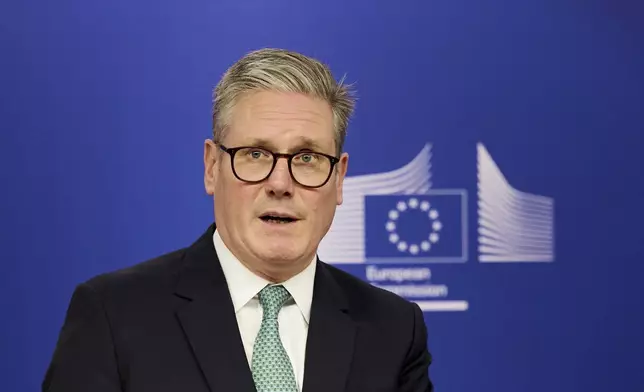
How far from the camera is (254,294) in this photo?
1.76 m

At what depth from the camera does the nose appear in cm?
168

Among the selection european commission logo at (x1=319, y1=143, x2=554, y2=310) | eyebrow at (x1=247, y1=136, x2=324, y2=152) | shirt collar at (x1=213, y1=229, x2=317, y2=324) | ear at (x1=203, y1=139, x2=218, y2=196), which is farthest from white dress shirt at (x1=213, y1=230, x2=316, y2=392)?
european commission logo at (x1=319, y1=143, x2=554, y2=310)

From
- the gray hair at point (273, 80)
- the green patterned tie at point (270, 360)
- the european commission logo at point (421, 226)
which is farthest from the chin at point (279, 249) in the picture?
the european commission logo at point (421, 226)

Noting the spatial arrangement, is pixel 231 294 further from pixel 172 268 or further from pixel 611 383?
pixel 611 383

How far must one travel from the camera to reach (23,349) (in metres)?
2.86

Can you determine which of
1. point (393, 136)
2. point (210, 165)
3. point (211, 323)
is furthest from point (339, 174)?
point (393, 136)

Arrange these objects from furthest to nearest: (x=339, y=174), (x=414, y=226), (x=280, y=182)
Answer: (x=414, y=226) < (x=339, y=174) < (x=280, y=182)

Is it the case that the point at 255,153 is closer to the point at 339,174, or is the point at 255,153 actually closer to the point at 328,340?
the point at 339,174

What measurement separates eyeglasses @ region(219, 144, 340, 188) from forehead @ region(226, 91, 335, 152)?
0.02m

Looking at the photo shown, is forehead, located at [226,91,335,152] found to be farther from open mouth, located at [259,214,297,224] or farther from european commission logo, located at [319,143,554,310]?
european commission logo, located at [319,143,554,310]

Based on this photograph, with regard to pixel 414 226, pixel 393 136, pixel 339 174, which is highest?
pixel 393 136

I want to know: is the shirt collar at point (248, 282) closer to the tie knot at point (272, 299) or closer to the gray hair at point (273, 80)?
the tie knot at point (272, 299)

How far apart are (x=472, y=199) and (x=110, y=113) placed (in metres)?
1.15

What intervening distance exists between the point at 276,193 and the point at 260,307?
0.23 m
